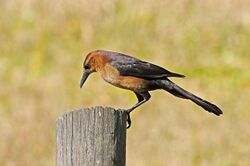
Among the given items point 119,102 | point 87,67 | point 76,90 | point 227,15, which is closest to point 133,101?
point 119,102

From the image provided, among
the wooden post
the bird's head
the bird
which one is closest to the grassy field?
the bird's head

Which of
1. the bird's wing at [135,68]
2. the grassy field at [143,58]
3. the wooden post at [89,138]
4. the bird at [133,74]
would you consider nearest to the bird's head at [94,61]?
the bird at [133,74]

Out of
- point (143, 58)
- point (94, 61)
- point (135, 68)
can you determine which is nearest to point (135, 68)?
point (135, 68)

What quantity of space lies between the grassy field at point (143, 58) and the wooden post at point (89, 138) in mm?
6155

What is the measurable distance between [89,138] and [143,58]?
938 cm

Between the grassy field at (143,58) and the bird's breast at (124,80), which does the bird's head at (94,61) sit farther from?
the grassy field at (143,58)

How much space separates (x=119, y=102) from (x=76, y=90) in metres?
0.78

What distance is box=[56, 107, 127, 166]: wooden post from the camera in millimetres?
4109

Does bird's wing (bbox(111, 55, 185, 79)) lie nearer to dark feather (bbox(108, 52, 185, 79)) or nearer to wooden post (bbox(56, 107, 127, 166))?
dark feather (bbox(108, 52, 185, 79))

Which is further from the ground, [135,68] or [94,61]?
[94,61]

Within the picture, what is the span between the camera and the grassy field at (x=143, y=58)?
421 inches

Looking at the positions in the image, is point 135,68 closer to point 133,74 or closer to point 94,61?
point 133,74

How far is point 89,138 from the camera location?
4105 millimetres

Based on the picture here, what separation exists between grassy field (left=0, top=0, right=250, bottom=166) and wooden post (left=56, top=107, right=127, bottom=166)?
615 cm
